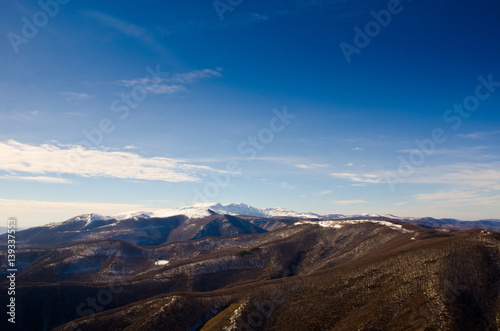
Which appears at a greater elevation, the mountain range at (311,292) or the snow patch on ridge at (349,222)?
the snow patch on ridge at (349,222)

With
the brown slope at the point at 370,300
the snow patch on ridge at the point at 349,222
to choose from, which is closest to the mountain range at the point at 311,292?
the brown slope at the point at 370,300

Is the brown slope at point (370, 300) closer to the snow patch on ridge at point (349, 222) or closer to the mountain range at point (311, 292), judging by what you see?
the mountain range at point (311, 292)

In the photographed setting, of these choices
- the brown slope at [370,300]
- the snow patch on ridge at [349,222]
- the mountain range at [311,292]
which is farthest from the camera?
the snow patch on ridge at [349,222]

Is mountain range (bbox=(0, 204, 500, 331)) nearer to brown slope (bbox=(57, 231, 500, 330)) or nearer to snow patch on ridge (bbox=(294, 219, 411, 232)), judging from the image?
brown slope (bbox=(57, 231, 500, 330))

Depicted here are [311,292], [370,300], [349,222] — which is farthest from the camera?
[349,222]

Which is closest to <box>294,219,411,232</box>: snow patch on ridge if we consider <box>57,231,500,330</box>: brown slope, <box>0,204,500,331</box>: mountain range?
<box>0,204,500,331</box>: mountain range

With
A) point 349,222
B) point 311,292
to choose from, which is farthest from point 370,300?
point 349,222

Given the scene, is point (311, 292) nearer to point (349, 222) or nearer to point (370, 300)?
point (370, 300)

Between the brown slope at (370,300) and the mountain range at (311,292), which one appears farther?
the mountain range at (311,292)

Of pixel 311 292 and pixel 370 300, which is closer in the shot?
pixel 370 300

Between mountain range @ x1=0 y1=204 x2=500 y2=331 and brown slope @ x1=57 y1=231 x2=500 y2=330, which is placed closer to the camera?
brown slope @ x1=57 y1=231 x2=500 y2=330

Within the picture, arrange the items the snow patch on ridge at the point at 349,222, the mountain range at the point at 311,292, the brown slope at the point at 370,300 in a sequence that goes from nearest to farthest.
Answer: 1. the brown slope at the point at 370,300
2. the mountain range at the point at 311,292
3. the snow patch on ridge at the point at 349,222
